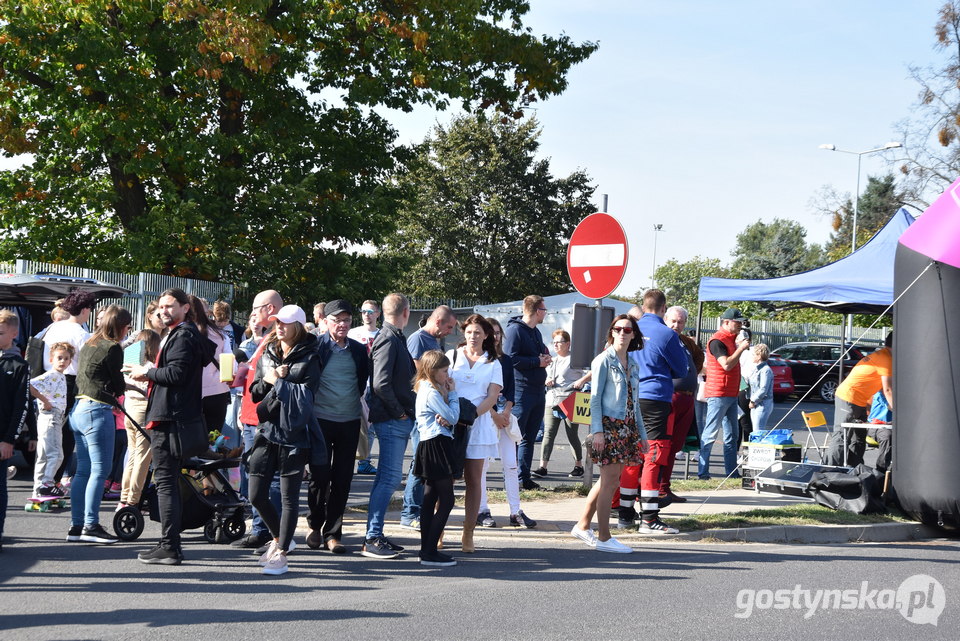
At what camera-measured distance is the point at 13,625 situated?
5.42m

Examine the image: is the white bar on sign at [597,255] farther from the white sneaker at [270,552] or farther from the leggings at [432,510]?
the white sneaker at [270,552]

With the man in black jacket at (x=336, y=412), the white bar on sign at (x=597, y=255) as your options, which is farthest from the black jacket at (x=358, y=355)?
the white bar on sign at (x=597, y=255)

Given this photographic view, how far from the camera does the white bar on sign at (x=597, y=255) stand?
9180 mm

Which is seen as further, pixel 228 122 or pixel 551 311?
pixel 551 311

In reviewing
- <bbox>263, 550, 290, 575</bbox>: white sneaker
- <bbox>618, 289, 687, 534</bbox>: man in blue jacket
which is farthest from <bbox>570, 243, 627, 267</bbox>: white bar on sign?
<bbox>263, 550, 290, 575</bbox>: white sneaker

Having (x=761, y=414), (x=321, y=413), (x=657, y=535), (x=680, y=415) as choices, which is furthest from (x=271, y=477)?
(x=761, y=414)

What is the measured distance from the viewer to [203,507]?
7656mm

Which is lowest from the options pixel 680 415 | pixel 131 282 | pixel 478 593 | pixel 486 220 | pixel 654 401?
pixel 478 593

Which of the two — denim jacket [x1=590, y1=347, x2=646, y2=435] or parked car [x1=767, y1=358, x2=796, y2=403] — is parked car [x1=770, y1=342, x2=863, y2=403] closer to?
parked car [x1=767, y1=358, x2=796, y2=403]

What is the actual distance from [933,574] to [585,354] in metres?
3.30

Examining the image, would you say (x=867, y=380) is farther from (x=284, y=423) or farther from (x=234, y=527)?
(x=284, y=423)

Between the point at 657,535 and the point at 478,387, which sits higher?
the point at 478,387

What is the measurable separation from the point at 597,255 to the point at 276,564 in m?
4.20

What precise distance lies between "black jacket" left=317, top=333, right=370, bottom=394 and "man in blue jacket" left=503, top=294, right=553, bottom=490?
3.09 metres
